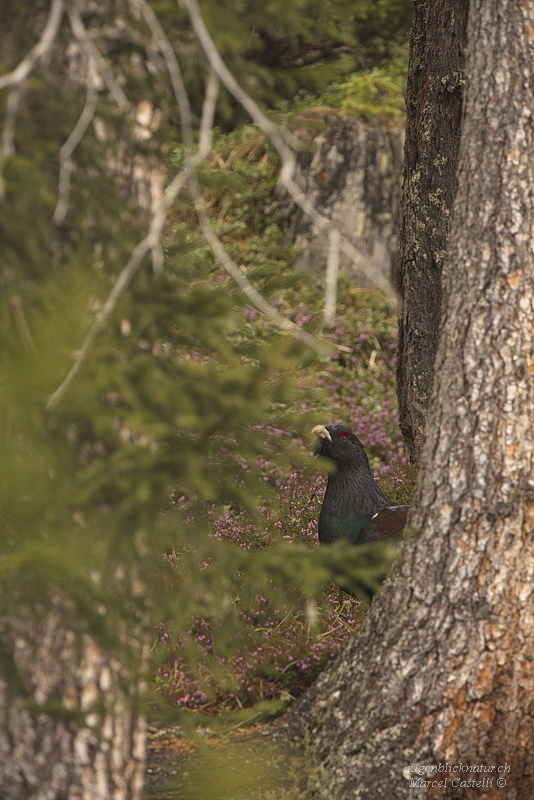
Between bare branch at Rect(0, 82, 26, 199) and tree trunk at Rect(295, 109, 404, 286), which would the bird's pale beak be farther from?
tree trunk at Rect(295, 109, 404, 286)

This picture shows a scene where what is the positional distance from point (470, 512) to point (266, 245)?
28.2 ft

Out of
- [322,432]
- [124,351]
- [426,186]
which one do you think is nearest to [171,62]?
[124,351]

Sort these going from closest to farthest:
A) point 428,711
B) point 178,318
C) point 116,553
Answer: point 116,553 → point 178,318 → point 428,711

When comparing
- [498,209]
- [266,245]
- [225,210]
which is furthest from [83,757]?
[225,210]

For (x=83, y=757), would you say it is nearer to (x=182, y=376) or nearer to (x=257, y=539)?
(x=182, y=376)

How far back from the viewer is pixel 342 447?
5535 mm

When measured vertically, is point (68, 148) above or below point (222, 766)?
above

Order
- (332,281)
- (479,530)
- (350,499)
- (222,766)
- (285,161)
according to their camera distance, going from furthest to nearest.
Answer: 1. (350,499)
2. (222,766)
3. (479,530)
4. (285,161)
5. (332,281)

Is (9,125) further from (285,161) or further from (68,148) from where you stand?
(285,161)

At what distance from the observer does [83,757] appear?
111 inches

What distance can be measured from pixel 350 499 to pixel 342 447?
40 cm

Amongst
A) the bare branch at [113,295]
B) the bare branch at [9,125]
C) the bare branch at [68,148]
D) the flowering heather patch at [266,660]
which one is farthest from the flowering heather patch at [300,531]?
the bare branch at [9,125]

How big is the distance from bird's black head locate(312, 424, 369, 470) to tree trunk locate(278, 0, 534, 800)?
212cm

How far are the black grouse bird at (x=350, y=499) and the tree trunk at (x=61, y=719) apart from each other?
8.59ft
